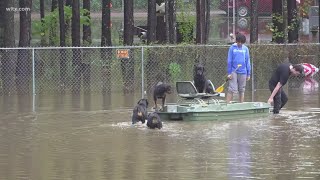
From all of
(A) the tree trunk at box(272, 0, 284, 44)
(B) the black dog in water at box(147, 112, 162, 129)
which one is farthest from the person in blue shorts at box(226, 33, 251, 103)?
(A) the tree trunk at box(272, 0, 284, 44)

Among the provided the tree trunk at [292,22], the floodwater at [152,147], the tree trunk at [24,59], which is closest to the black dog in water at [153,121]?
the floodwater at [152,147]

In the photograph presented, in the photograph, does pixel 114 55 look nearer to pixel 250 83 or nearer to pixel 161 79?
pixel 161 79

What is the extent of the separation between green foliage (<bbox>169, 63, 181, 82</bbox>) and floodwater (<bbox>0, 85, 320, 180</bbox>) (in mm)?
5348

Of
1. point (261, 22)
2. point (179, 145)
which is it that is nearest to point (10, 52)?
point (179, 145)

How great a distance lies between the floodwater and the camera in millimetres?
10969

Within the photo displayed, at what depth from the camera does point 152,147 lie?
43.4ft

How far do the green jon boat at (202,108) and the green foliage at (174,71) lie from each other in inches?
292

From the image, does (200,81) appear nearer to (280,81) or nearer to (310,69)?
(280,81)

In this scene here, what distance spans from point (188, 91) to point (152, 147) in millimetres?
3997

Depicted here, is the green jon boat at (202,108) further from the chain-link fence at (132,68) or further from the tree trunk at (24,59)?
the tree trunk at (24,59)

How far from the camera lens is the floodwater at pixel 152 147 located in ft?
36.0

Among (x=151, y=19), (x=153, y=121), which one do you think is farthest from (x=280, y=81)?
(x=151, y=19)

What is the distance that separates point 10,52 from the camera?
1021 inches

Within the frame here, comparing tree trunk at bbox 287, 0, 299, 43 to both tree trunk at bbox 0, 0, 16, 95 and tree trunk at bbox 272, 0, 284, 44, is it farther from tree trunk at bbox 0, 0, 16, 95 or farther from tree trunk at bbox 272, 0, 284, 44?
tree trunk at bbox 0, 0, 16, 95
